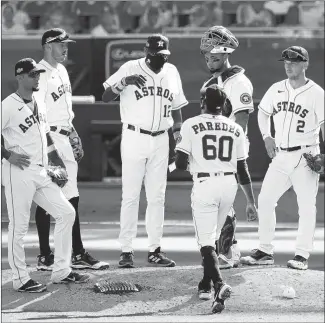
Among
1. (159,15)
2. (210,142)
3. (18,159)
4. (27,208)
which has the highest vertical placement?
(159,15)

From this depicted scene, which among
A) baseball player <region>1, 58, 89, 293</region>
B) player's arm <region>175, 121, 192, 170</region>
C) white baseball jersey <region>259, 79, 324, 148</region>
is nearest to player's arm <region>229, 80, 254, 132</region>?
white baseball jersey <region>259, 79, 324, 148</region>

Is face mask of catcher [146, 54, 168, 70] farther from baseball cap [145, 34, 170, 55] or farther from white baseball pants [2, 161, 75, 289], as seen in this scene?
white baseball pants [2, 161, 75, 289]

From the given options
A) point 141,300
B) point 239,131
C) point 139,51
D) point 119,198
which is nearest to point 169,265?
point 141,300

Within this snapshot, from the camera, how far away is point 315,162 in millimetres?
7965

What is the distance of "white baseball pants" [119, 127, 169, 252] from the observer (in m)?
7.96

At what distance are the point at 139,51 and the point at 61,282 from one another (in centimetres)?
813

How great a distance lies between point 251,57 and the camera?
15445 millimetres

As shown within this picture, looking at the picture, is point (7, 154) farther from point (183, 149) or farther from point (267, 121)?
point (267, 121)

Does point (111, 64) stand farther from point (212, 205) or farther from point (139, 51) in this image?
point (212, 205)

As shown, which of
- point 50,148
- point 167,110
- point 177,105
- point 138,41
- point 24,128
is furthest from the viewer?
point 138,41

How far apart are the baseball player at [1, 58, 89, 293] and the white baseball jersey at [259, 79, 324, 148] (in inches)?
81.4

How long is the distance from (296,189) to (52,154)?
223cm

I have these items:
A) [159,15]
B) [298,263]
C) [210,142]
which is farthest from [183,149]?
[159,15]

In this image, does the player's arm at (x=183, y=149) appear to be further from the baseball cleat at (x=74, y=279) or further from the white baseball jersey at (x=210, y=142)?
the baseball cleat at (x=74, y=279)
